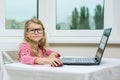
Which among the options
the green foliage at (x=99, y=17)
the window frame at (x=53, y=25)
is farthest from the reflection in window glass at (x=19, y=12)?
the green foliage at (x=99, y=17)

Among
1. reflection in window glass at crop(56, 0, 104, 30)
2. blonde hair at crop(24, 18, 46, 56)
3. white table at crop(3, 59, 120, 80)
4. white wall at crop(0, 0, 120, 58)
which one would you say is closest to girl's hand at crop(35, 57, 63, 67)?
white table at crop(3, 59, 120, 80)

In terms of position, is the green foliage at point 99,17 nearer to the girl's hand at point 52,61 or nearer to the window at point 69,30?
the window at point 69,30

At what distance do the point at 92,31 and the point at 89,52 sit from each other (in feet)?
0.79

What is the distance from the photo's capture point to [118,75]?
4.74 ft

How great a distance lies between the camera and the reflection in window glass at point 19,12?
2.70m

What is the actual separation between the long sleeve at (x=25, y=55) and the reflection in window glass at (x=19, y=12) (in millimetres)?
1156

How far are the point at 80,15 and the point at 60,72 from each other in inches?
60.3

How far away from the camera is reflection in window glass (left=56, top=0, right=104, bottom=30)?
2.67 metres

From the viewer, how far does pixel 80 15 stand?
8.80 feet

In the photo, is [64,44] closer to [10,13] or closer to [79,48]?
[79,48]

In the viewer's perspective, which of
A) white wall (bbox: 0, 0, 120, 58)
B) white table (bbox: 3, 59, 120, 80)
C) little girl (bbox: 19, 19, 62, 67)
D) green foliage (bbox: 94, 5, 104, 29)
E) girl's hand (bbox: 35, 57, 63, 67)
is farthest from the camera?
green foliage (bbox: 94, 5, 104, 29)

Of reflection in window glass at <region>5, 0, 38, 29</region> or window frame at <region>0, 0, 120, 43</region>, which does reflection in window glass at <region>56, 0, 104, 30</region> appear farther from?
reflection in window glass at <region>5, 0, 38, 29</region>

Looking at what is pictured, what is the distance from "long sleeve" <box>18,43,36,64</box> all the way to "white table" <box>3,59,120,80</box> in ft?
0.16

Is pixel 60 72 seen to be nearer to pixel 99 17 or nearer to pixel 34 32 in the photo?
pixel 34 32
